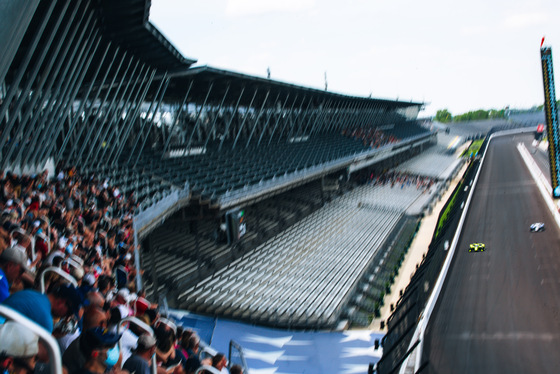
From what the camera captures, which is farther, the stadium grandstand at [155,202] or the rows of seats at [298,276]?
the rows of seats at [298,276]

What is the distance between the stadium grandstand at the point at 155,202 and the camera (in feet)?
15.3

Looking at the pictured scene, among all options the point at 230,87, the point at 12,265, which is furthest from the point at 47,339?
the point at 230,87

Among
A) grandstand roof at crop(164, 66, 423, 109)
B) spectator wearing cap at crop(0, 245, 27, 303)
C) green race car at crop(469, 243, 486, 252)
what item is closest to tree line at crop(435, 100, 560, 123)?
grandstand roof at crop(164, 66, 423, 109)

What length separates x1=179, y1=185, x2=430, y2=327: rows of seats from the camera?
12.2 metres

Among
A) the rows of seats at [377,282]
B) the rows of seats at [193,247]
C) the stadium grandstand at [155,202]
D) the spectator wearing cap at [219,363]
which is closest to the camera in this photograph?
the spectator wearing cap at [219,363]

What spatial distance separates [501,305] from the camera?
10758mm

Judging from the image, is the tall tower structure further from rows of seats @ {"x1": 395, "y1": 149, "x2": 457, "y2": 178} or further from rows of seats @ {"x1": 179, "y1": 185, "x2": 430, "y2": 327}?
rows of seats @ {"x1": 395, "y1": 149, "x2": 457, "y2": 178}

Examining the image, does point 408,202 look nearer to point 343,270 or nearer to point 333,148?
point 333,148

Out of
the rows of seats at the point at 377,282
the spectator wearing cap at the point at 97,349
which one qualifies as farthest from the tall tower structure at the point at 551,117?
the spectator wearing cap at the point at 97,349

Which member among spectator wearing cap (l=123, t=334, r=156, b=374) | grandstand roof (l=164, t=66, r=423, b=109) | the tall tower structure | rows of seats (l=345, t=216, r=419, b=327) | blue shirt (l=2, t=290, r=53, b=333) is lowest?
rows of seats (l=345, t=216, r=419, b=327)

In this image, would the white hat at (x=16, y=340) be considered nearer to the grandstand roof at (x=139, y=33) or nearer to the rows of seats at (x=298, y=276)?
the rows of seats at (x=298, y=276)

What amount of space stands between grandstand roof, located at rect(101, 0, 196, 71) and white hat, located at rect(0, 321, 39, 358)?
11440 millimetres

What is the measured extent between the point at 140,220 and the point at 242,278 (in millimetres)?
4852

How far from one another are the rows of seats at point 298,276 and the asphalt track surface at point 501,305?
3.86m
